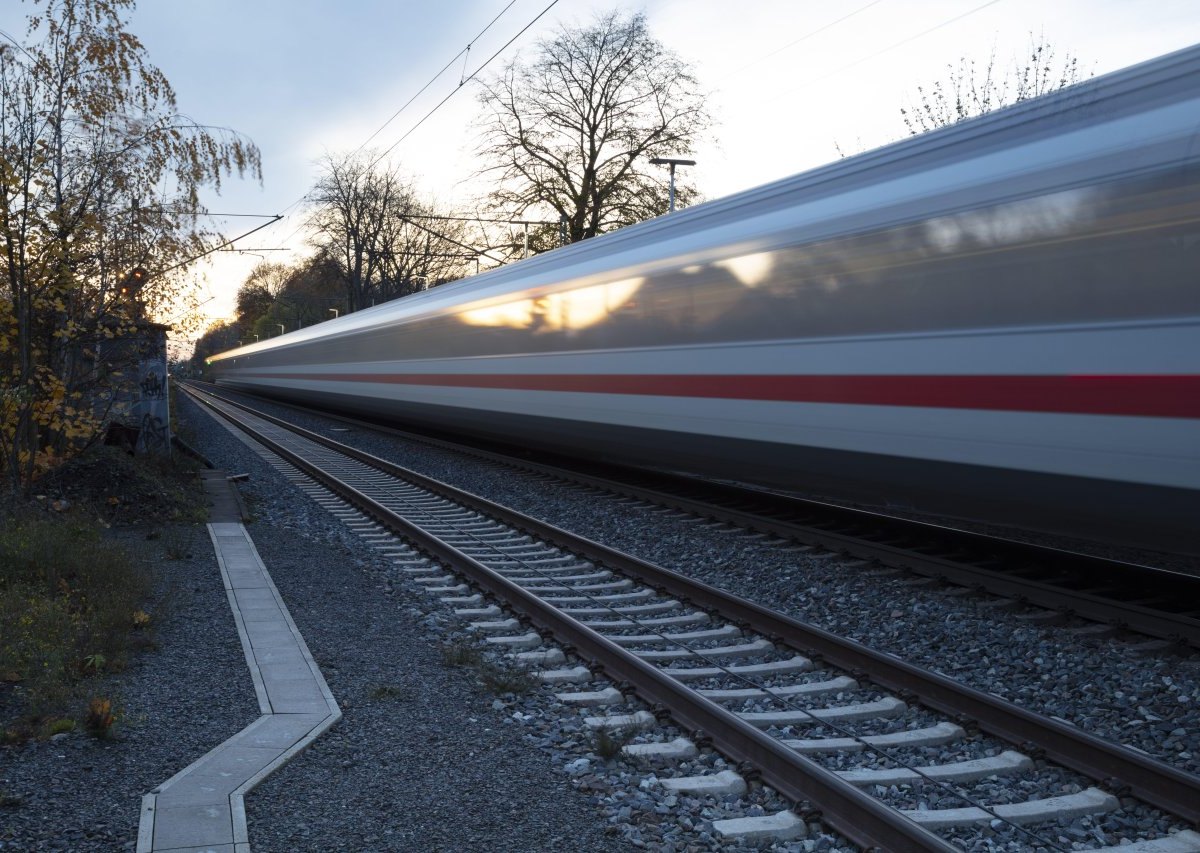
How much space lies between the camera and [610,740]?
14.6 feet

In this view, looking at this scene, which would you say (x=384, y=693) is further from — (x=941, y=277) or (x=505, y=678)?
(x=941, y=277)

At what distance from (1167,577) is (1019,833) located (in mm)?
3742

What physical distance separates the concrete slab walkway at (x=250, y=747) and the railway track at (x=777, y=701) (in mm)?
1180

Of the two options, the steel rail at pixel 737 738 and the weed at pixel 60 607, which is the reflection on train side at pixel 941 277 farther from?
the weed at pixel 60 607

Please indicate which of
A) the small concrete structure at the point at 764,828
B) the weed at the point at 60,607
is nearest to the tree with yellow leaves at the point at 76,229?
the weed at the point at 60,607

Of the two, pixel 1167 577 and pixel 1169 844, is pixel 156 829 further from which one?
pixel 1167 577

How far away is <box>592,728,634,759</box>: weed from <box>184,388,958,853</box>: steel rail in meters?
0.28

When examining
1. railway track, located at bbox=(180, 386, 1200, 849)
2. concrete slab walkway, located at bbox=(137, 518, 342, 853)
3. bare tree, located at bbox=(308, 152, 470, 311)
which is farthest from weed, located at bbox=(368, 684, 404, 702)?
bare tree, located at bbox=(308, 152, 470, 311)

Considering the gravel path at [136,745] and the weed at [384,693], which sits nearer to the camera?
the gravel path at [136,745]

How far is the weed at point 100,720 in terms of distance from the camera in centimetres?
447

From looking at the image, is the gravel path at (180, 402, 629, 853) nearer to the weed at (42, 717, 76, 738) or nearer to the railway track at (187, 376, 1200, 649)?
the weed at (42, 717, 76, 738)

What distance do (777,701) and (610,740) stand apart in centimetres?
108

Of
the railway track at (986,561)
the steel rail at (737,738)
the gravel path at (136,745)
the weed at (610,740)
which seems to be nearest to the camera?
the steel rail at (737,738)

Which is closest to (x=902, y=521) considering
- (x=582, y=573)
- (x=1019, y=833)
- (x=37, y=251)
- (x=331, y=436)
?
(x=582, y=573)
